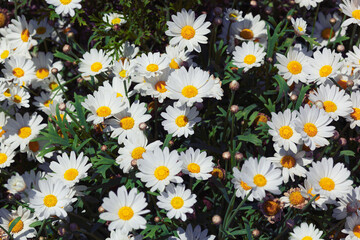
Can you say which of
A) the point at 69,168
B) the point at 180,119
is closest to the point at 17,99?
the point at 69,168

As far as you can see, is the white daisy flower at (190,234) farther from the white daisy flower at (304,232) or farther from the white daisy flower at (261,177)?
the white daisy flower at (304,232)

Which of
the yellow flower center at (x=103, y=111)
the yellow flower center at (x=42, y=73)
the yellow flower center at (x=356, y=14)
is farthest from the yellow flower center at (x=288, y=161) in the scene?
the yellow flower center at (x=42, y=73)

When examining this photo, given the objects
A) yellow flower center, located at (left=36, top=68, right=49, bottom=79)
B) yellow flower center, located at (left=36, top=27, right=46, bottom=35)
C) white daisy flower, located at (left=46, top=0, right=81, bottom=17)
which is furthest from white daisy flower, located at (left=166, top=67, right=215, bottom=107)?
yellow flower center, located at (left=36, top=27, right=46, bottom=35)

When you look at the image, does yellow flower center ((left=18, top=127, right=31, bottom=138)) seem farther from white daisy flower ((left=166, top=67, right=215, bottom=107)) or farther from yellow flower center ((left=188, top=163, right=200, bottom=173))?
yellow flower center ((left=188, top=163, right=200, bottom=173))

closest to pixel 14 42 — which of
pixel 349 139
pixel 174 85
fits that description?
pixel 174 85

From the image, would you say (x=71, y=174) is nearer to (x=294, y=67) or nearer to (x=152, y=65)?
(x=152, y=65)

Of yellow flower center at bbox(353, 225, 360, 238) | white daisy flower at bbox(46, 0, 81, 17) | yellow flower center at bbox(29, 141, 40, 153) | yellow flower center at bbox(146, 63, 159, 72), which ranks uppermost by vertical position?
white daisy flower at bbox(46, 0, 81, 17)
